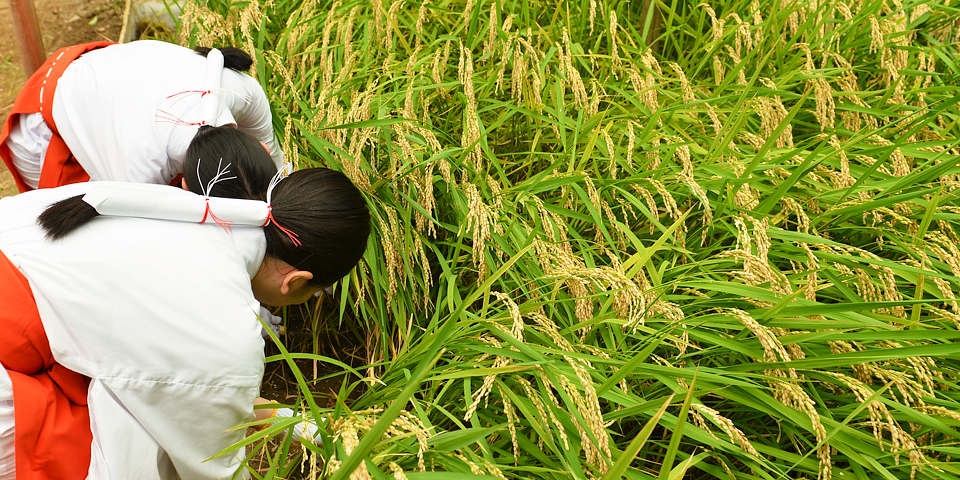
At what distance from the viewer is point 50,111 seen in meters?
1.87

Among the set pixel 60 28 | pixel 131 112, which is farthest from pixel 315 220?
pixel 60 28

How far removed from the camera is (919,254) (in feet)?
5.21

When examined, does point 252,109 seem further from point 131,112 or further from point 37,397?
point 37,397

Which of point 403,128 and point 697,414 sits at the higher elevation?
point 403,128

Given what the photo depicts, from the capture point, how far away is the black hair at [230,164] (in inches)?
59.6

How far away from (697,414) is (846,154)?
130 cm

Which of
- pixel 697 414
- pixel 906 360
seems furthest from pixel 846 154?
pixel 697 414

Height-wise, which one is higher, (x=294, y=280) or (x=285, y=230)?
(x=285, y=230)

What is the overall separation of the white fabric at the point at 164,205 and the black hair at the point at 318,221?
6cm

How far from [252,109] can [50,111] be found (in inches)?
24.5

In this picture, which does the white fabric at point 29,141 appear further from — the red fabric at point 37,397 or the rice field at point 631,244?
the red fabric at point 37,397

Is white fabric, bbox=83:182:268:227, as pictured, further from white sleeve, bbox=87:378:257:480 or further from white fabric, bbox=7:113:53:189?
white fabric, bbox=7:113:53:189

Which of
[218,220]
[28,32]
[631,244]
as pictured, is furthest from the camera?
[28,32]

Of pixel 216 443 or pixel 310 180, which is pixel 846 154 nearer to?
pixel 310 180
